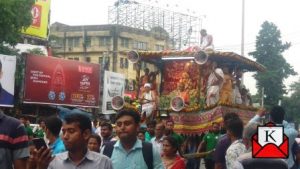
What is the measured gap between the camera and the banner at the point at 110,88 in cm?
3591

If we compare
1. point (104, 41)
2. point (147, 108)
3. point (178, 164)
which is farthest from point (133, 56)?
point (104, 41)

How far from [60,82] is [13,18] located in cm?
563

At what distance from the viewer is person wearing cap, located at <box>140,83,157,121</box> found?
1443cm

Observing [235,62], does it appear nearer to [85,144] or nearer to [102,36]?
[85,144]

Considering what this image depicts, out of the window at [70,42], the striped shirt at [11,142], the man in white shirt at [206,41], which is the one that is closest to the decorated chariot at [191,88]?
the man in white shirt at [206,41]

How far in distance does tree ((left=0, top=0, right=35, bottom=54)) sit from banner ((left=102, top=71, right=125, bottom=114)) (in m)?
7.95

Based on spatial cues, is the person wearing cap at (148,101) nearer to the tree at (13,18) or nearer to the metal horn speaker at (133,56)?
the metal horn speaker at (133,56)

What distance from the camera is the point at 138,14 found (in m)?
66.4

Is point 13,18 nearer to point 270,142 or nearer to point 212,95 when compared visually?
point 212,95

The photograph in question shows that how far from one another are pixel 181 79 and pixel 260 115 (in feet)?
19.2

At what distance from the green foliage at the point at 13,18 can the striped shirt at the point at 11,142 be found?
2356 cm

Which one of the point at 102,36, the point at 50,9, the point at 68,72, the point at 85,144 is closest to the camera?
the point at 85,144

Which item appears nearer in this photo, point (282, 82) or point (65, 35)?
point (282, 82)

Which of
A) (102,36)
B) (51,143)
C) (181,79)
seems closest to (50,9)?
(102,36)
